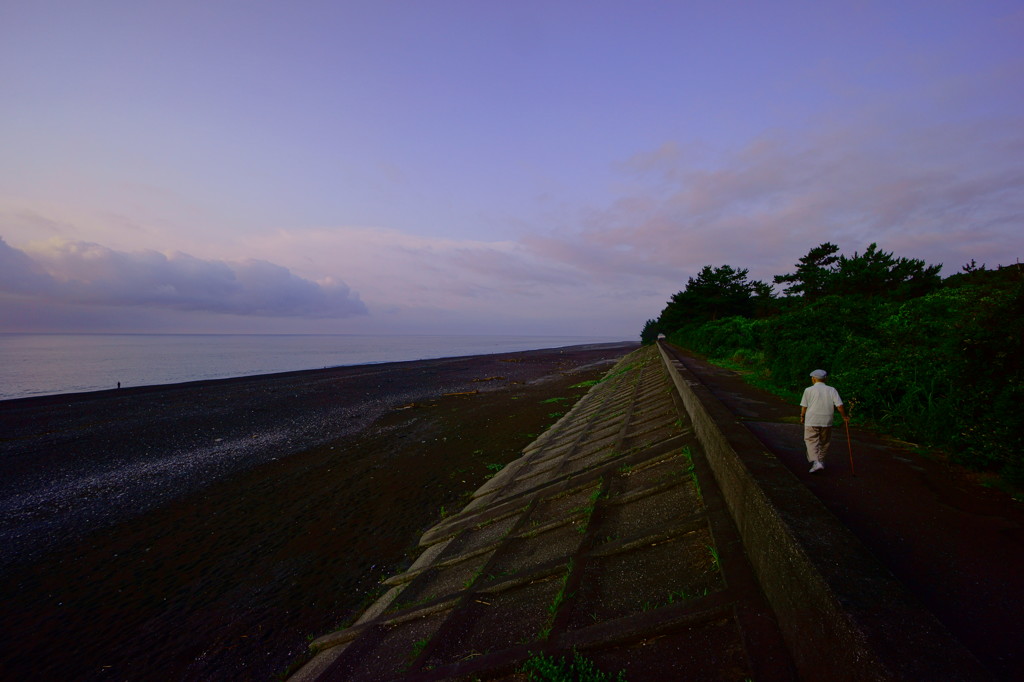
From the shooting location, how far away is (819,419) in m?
5.24

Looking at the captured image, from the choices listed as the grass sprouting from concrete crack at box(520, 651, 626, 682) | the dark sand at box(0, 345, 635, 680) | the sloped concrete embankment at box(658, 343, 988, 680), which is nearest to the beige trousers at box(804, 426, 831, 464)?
the sloped concrete embankment at box(658, 343, 988, 680)

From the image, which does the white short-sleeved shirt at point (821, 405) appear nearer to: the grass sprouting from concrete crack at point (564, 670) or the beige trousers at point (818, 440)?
the beige trousers at point (818, 440)

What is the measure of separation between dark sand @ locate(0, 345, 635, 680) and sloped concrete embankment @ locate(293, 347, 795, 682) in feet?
4.21

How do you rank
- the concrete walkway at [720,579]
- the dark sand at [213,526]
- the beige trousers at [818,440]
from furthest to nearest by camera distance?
the beige trousers at [818,440]
the dark sand at [213,526]
the concrete walkway at [720,579]

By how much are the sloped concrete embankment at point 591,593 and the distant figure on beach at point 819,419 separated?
1.42 metres

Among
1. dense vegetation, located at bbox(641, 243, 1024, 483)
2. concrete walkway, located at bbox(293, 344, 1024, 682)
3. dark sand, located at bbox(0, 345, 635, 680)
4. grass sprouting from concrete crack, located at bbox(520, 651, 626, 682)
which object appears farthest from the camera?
dark sand, located at bbox(0, 345, 635, 680)

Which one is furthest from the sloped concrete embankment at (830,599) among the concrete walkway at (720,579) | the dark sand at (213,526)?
the dark sand at (213,526)

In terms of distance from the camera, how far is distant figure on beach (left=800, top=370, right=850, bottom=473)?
5.24 meters

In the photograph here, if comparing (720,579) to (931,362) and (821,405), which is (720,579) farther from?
(931,362)

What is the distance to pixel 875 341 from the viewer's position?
8875 mm

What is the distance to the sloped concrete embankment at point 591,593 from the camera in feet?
8.90

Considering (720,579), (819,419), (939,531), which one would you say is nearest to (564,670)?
(720,579)

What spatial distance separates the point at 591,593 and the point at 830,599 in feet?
6.15

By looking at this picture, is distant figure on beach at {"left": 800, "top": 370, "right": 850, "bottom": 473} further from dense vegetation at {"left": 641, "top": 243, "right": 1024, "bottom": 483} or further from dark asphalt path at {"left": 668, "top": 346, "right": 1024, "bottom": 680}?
dense vegetation at {"left": 641, "top": 243, "right": 1024, "bottom": 483}
